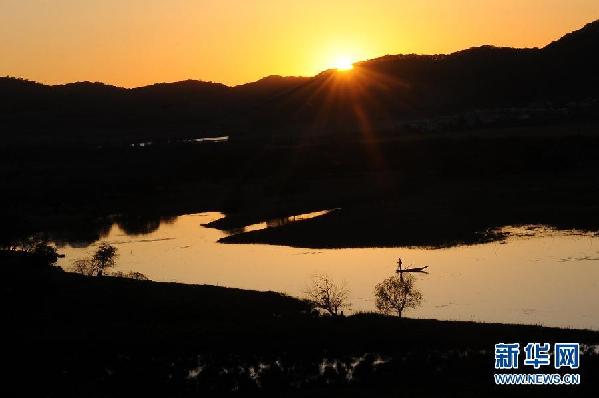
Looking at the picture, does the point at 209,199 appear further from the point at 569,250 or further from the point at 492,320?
the point at 492,320

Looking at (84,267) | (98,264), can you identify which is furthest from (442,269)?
(84,267)

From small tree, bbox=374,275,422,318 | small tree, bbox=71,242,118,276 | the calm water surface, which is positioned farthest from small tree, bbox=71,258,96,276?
small tree, bbox=374,275,422,318

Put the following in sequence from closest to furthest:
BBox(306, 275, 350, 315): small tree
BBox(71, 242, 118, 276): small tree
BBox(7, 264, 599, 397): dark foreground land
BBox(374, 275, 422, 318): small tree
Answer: BBox(7, 264, 599, 397): dark foreground land → BBox(374, 275, 422, 318): small tree → BBox(306, 275, 350, 315): small tree → BBox(71, 242, 118, 276): small tree

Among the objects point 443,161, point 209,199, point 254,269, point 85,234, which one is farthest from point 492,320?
point 443,161

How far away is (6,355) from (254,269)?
31289 mm

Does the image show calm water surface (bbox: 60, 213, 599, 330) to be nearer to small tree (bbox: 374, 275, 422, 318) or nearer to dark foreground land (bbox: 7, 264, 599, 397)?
small tree (bbox: 374, 275, 422, 318)

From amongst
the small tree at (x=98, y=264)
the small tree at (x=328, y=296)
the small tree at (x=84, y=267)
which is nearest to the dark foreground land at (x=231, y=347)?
the small tree at (x=328, y=296)

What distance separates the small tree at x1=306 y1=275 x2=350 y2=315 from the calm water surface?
2.72ft

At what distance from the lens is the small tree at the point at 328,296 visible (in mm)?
53031

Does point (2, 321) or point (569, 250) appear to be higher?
point (2, 321)

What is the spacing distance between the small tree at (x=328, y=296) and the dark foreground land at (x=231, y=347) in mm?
1344

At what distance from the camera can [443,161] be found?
137500mm

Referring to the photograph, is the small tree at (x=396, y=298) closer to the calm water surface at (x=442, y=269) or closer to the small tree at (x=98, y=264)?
the calm water surface at (x=442, y=269)

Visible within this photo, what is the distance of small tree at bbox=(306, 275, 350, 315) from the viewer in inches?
2088
